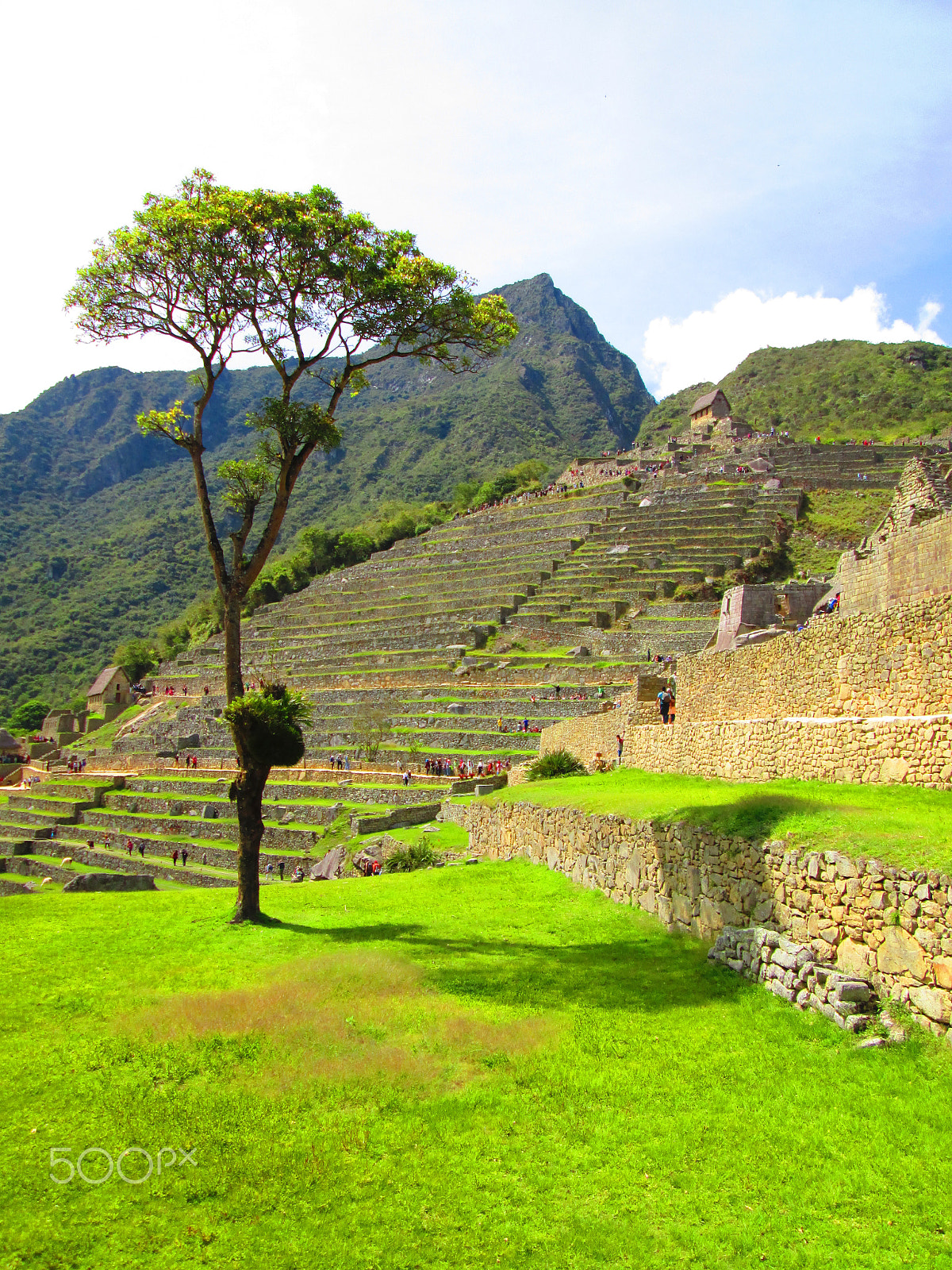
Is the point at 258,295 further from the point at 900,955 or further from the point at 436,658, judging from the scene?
the point at 436,658

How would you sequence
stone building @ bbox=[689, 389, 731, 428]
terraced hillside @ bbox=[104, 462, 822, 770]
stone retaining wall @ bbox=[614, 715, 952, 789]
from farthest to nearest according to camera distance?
stone building @ bbox=[689, 389, 731, 428] → terraced hillside @ bbox=[104, 462, 822, 770] → stone retaining wall @ bbox=[614, 715, 952, 789]

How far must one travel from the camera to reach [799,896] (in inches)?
239

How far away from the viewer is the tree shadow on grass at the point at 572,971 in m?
6.46

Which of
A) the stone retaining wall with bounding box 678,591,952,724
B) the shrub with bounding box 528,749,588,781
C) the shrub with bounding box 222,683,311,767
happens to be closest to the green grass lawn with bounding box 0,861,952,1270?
the shrub with bounding box 222,683,311,767

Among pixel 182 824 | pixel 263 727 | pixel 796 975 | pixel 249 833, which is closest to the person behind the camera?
pixel 796 975

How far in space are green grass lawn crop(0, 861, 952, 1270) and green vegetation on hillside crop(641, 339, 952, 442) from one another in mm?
65321

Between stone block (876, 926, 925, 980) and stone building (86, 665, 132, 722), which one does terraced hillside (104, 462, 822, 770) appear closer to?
stone building (86, 665, 132, 722)

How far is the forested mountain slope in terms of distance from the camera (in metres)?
106

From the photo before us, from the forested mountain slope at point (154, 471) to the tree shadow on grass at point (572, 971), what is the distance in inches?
3506

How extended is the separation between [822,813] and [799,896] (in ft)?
3.07

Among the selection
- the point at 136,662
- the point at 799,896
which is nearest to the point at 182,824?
Answer: the point at 799,896

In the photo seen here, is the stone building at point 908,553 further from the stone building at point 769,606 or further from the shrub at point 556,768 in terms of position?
the shrub at point 556,768

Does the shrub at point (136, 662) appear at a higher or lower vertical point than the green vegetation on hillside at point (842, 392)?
lower

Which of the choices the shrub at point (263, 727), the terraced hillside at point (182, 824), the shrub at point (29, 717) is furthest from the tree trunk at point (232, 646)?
the shrub at point (29, 717)
